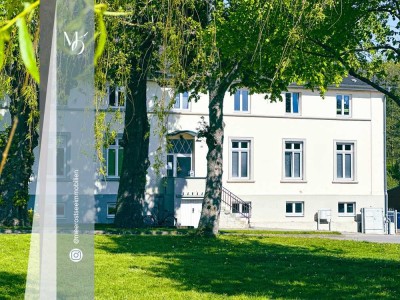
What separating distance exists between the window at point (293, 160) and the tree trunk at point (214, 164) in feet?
50.9

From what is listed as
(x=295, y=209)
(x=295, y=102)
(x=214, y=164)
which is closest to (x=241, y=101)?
(x=295, y=102)

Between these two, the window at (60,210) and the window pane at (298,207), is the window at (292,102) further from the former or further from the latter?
the window at (60,210)

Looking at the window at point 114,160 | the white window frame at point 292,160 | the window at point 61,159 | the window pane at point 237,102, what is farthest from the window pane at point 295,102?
the window at point 61,159

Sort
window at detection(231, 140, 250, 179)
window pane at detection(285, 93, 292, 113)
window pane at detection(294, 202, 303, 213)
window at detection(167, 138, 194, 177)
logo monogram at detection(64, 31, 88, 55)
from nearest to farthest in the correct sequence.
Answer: logo monogram at detection(64, 31, 88, 55) → window at detection(167, 138, 194, 177) → window at detection(231, 140, 250, 179) → window pane at detection(285, 93, 292, 113) → window pane at detection(294, 202, 303, 213)

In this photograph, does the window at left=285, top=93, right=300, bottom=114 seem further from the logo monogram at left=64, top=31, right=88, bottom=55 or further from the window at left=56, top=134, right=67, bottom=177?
the logo monogram at left=64, top=31, right=88, bottom=55

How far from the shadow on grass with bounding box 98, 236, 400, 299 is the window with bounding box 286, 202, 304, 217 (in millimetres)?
19244

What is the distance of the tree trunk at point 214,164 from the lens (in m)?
25.1

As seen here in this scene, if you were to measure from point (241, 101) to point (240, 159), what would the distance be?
2877mm

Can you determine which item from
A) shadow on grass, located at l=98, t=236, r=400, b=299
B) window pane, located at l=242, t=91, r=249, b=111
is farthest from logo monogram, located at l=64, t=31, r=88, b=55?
window pane, located at l=242, t=91, r=249, b=111

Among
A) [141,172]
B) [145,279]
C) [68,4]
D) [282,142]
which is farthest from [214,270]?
[282,142]

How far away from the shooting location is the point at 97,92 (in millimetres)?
3680

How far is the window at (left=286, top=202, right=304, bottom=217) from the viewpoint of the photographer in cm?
4106

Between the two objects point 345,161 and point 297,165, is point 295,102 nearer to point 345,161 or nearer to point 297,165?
point 297,165

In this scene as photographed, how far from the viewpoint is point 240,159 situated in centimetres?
3953
